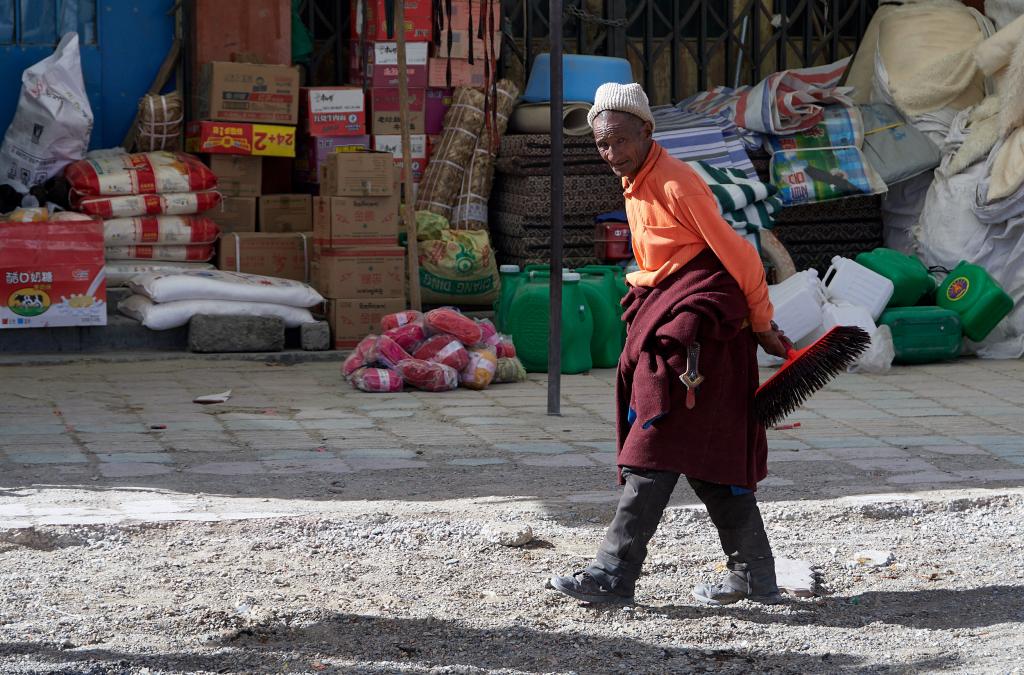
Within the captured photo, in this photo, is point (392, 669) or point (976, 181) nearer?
point (392, 669)

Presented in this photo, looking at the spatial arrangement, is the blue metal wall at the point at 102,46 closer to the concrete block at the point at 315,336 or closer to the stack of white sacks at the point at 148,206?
the stack of white sacks at the point at 148,206

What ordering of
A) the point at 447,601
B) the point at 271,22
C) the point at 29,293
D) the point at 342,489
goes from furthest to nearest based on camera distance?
1. the point at 271,22
2. the point at 29,293
3. the point at 342,489
4. the point at 447,601

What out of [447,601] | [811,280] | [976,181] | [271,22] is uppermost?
[271,22]

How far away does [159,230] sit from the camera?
888cm

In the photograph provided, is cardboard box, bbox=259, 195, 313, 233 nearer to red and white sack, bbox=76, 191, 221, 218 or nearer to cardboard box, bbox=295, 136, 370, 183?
cardboard box, bbox=295, 136, 370, 183

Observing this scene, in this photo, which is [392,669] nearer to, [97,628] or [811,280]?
[97,628]

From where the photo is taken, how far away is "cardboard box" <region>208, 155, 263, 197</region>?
9.34m

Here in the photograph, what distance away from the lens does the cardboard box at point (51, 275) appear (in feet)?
26.9

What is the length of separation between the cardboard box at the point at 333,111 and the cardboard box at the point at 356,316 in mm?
1420

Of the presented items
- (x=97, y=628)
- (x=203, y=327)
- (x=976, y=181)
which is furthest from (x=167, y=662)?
(x=976, y=181)

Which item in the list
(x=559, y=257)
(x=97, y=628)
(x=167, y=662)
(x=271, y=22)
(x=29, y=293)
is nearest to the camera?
(x=167, y=662)

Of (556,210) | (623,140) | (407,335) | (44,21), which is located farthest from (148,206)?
(623,140)

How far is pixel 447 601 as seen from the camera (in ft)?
13.2

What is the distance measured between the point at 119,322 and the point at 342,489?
150 inches
